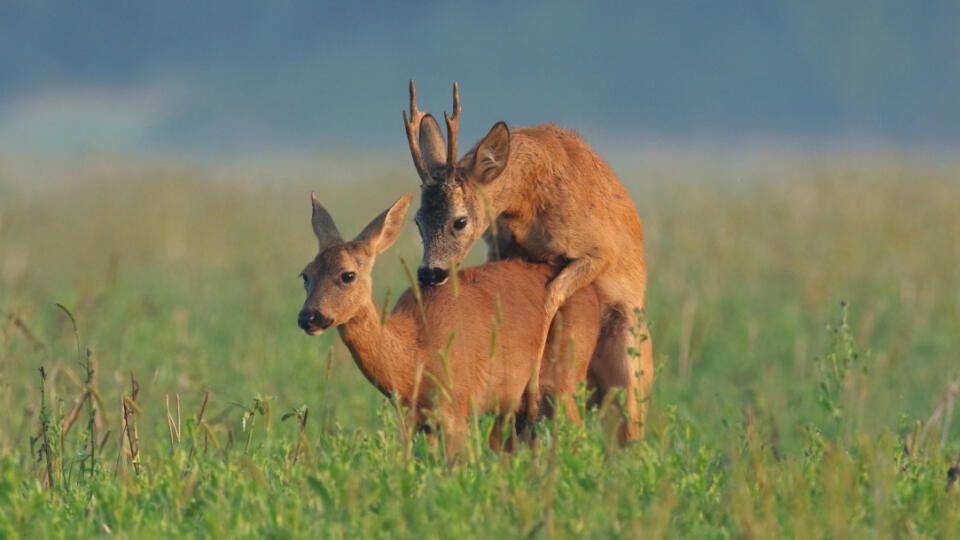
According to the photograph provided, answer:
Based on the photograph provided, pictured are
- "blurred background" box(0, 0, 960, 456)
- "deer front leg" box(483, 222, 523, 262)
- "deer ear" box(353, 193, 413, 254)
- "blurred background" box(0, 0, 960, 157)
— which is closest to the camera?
"deer ear" box(353, 193, 413, 254)

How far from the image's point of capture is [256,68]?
451 ft

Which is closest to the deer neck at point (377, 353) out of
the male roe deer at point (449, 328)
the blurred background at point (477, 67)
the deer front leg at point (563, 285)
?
the male roe deer at point (449, 328)

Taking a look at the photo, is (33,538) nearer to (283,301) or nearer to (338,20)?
(283,301)

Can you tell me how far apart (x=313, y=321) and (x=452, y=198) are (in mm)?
866

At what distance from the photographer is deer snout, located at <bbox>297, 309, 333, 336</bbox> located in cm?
584

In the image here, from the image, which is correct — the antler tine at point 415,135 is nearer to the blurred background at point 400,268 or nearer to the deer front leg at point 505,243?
the deer front leg at point 505,243

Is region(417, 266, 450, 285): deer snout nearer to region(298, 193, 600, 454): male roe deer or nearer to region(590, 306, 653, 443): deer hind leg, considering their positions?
region(298, 193, 600, 454): male roe deer

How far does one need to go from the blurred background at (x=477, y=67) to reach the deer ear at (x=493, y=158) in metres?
110

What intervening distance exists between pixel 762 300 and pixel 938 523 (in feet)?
39.0

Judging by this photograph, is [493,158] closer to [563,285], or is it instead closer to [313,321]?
[563,285]

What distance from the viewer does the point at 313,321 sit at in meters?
5.86

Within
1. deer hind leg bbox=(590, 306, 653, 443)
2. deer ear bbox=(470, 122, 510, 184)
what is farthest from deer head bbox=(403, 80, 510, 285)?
deer hind leg bbox=(590, 306, 653, 443)

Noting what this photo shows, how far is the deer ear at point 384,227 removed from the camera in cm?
624

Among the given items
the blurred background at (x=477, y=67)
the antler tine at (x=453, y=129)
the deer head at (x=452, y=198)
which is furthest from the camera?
the blurred background at (x=477, y=67)
